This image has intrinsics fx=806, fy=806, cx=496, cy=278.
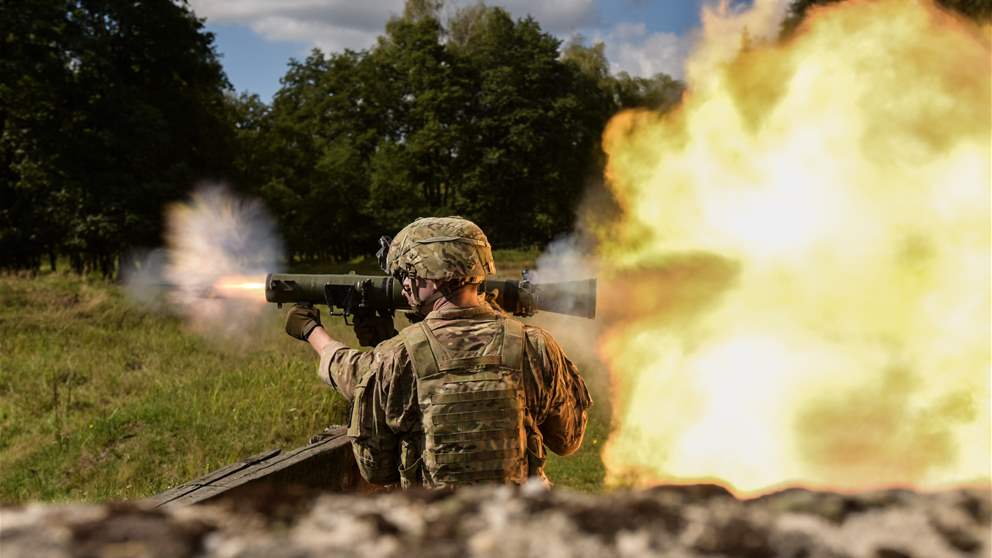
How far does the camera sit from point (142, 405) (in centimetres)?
938

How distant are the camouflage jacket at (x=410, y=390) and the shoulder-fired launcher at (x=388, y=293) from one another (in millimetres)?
1134

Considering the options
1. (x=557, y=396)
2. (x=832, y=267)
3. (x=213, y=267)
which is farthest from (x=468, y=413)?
(x=213, y=267)

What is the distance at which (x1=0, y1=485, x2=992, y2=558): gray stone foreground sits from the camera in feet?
2.64

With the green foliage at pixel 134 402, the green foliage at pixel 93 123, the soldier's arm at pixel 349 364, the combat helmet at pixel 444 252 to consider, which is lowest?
the green foliage at pixel 134 402

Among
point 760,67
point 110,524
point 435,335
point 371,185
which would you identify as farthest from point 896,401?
point 371,185

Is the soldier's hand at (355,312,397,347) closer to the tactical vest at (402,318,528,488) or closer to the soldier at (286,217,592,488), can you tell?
the soldier at (286,217,592,488)

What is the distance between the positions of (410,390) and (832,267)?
4.22 m

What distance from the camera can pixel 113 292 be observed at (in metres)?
15.4

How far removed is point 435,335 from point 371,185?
1583 inches

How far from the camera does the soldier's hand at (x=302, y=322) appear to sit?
4.64 metres

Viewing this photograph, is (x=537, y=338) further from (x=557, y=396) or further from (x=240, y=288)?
(x=240, y=288)

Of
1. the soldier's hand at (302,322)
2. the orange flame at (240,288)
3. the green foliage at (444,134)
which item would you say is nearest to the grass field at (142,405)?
the orange flame at (240,288)

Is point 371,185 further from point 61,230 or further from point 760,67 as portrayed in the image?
point 760,67

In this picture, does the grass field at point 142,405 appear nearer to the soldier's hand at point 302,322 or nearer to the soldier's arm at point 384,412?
the soldier's hand at point 302,322
